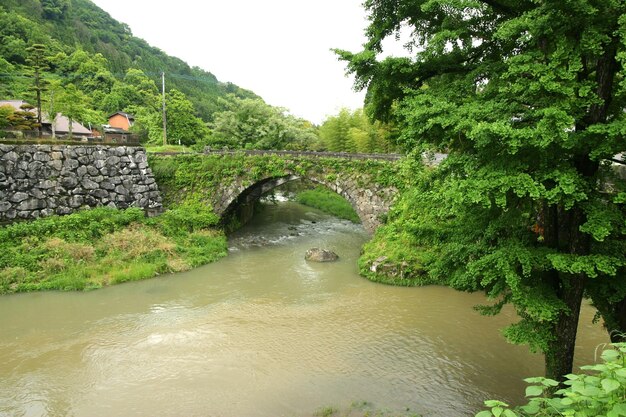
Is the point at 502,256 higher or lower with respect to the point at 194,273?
higher

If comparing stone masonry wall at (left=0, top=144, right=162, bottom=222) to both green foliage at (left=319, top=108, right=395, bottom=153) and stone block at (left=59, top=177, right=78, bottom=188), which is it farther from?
green foliage at (left=319, top=108, right=395, bottom=153)

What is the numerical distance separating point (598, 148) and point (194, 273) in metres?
18.5

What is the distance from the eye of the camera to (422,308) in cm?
1605

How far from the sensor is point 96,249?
2105 cm

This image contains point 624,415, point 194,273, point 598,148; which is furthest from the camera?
point 194,273

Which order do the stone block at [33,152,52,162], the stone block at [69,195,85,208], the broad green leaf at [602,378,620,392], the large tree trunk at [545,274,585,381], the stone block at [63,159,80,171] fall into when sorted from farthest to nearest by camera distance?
the stone block at [63,159,80,171], the stone block at [69,195,85,208], the stone block at [33,152,52,162], the large tree trunk at [545,274,585,381], the broad green leaf at [602,378,620,392]

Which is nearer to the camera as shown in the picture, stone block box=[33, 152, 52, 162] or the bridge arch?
stone block box=[33, 152, 52, 162]

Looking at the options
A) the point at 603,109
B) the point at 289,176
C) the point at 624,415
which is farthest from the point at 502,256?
the point at 289,176

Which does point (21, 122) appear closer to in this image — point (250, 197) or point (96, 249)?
point (96, 249)

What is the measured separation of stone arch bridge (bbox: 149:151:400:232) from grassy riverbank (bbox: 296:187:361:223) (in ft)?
28.4

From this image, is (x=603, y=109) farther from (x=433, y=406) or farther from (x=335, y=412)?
(x=335, y=412)

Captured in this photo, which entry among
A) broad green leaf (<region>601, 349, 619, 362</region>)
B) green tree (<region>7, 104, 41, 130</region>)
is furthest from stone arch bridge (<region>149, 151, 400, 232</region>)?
broad green leaf (<region>601, 349, 619, 362</region>)

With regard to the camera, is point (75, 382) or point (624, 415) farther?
point (75, 382)

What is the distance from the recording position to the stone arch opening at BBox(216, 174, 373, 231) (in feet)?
80.3
